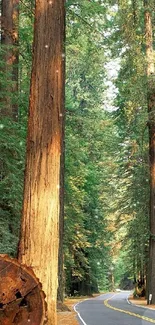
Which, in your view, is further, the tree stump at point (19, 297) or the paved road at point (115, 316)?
the paved road at point (115, 316)

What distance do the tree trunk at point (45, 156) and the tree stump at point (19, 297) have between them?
73cm

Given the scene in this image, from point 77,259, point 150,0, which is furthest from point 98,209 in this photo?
point 150,0

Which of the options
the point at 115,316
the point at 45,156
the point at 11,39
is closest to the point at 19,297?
the point at 45,156

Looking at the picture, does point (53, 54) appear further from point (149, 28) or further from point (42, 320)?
point (149, 28)

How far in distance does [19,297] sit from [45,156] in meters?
1.93

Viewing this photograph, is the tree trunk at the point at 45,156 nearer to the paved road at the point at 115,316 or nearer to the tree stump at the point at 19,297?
the tree stump at the point at 19,297

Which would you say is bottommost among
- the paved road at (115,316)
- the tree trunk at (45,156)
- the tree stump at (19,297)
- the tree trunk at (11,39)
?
the paved road at (115,316)

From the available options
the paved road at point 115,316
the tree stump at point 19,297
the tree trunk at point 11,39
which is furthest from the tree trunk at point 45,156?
the paved road at point 115,316

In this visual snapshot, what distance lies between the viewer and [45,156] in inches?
262

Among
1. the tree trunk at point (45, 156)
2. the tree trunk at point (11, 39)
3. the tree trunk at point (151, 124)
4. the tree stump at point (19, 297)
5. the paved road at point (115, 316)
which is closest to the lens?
the tree stump at point (19, 297)

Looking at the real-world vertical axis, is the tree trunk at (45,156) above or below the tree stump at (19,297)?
above

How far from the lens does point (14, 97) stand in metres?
13.1

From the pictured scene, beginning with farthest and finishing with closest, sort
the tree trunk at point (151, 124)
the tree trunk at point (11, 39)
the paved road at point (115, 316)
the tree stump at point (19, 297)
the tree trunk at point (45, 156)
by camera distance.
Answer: the tree trunk at point (151, 124) → the paved road at point (115, 316) → the tree trunk at point (11, 39) → the tree trunk at point (45, 156) → the tree stump at point (19, 297)

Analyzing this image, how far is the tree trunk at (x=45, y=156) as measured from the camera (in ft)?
20.7
